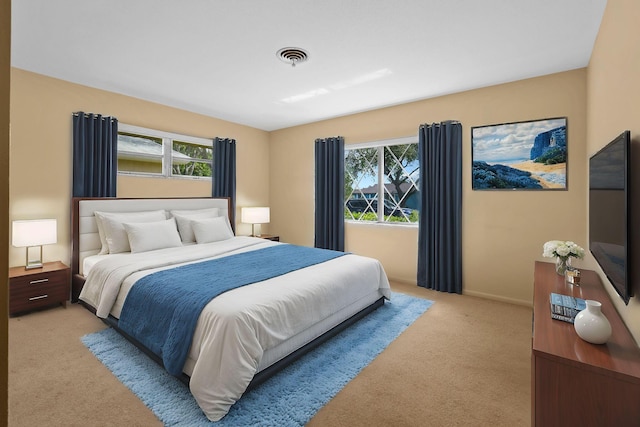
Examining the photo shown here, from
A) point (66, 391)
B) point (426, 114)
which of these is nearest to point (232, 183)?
point (426, 114)

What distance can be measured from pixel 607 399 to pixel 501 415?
2.49 ft

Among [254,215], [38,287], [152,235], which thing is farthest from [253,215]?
[38,287]

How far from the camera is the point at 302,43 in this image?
8.55 feet

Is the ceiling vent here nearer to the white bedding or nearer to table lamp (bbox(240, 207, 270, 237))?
the white bedding

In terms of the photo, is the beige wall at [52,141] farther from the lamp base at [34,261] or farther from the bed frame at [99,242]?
the bed frame at [99,242]

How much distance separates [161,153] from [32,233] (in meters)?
1.80

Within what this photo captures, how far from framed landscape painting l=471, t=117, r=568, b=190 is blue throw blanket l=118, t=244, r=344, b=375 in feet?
8.01

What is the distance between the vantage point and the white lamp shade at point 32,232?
294 centimetres

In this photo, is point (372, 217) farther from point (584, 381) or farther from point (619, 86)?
point (584, 381)

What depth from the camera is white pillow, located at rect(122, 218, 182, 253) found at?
3.41 m

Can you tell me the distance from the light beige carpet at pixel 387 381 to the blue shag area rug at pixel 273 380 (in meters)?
0.06

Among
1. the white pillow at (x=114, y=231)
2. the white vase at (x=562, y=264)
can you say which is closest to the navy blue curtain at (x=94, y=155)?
the white pillow at (x=114, y=231)

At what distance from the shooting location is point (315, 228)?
525 centimetres

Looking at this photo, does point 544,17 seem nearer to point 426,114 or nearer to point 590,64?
point 590,64
